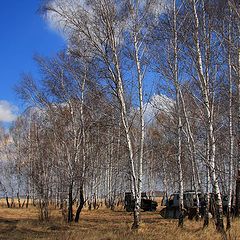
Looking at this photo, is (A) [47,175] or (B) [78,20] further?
(A) [47,175]

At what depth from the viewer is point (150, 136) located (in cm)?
3441

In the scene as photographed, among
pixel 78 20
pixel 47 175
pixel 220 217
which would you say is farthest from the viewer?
pixel 47 175

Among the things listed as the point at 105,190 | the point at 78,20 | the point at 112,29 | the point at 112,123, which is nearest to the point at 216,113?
the point at 112,123

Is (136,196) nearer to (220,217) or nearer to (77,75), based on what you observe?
(220,217)

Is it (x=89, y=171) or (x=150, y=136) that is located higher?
(x=150, y=136)

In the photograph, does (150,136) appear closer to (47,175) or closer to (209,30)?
(47,175)

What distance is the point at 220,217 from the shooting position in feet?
37.6

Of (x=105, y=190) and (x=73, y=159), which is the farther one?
(x=105, y=190)

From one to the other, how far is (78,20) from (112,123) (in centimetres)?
429

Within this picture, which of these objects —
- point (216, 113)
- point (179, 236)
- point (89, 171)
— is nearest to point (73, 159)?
point (89, 171)

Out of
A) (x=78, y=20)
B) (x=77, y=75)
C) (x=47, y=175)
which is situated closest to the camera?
(x=78, y=20)

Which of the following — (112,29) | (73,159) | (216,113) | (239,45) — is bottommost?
(73,159)

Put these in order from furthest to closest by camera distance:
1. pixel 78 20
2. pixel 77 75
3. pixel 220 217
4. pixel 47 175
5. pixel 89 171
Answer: pixel 47 175 < pixel 89 171 < pixel 77 75 < pixel 78 20 < pixel 220 217

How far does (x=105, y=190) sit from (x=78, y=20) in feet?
86.5
